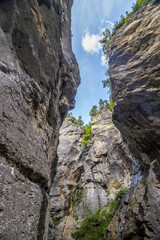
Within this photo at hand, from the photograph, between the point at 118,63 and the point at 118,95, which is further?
the point at 118,63

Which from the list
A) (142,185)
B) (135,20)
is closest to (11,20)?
(135,20)

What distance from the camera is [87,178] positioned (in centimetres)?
2000

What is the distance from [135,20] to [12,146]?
11925 millimetres

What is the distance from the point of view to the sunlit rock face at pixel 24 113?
3129 millimetres

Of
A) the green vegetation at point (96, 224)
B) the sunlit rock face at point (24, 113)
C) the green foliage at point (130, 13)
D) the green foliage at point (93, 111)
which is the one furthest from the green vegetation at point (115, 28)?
the green foliage at point (93, 111)

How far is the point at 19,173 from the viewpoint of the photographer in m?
3.53

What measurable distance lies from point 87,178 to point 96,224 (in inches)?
Result: 228

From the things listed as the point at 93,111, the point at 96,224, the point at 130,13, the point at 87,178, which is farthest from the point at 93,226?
the point at 93,111

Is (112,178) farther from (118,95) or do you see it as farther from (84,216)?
(118,95)

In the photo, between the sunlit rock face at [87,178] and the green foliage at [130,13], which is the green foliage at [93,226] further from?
the green foliage at [130,13]

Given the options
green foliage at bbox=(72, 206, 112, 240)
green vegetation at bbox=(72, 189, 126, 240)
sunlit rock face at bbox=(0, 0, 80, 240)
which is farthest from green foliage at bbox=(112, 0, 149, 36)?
green foliage at bbox=(72, 206, 112, 240)

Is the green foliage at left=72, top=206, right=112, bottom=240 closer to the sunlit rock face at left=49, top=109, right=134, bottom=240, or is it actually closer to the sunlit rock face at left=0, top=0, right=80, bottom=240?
the sunlit rock face at left=49, top=109, right=134, bottom=240

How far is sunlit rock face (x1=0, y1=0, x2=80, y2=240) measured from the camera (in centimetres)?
313

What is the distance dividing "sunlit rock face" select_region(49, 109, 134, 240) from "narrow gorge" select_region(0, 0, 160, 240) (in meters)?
0.12
